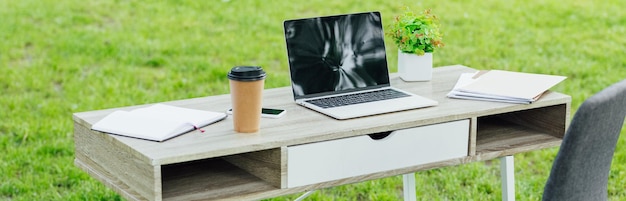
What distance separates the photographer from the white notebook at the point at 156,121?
106 inches

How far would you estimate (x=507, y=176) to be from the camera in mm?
3387

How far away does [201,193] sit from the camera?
2721mm

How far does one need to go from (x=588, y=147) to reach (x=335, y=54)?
110cm

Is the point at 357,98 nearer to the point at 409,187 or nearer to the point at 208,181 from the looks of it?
the point at 208,181

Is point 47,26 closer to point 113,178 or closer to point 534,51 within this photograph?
point 534,51

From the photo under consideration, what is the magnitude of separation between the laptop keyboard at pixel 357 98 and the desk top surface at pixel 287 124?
68 millimetres

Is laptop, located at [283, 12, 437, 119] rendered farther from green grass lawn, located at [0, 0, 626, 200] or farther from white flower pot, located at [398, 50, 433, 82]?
green grass lawn, located at [0, 0, 626, 200]

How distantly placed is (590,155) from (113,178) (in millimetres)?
1280

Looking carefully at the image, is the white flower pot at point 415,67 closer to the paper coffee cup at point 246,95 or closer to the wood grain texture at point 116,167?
the paper coffee cup at point 246,95

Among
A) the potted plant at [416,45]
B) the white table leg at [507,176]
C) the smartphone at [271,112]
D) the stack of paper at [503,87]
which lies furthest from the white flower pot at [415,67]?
the smartphone at [271,112]

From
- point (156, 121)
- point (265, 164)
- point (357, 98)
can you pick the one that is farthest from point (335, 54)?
point (156, 121)

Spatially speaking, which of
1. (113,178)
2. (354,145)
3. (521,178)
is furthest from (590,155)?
(521,178)

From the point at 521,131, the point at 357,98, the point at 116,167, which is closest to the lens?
the point at 116,167

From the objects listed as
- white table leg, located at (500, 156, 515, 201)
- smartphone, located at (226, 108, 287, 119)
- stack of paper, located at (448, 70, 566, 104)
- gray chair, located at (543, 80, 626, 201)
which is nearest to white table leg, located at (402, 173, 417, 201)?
white table leg, located at (500, 156, 515, 201)
